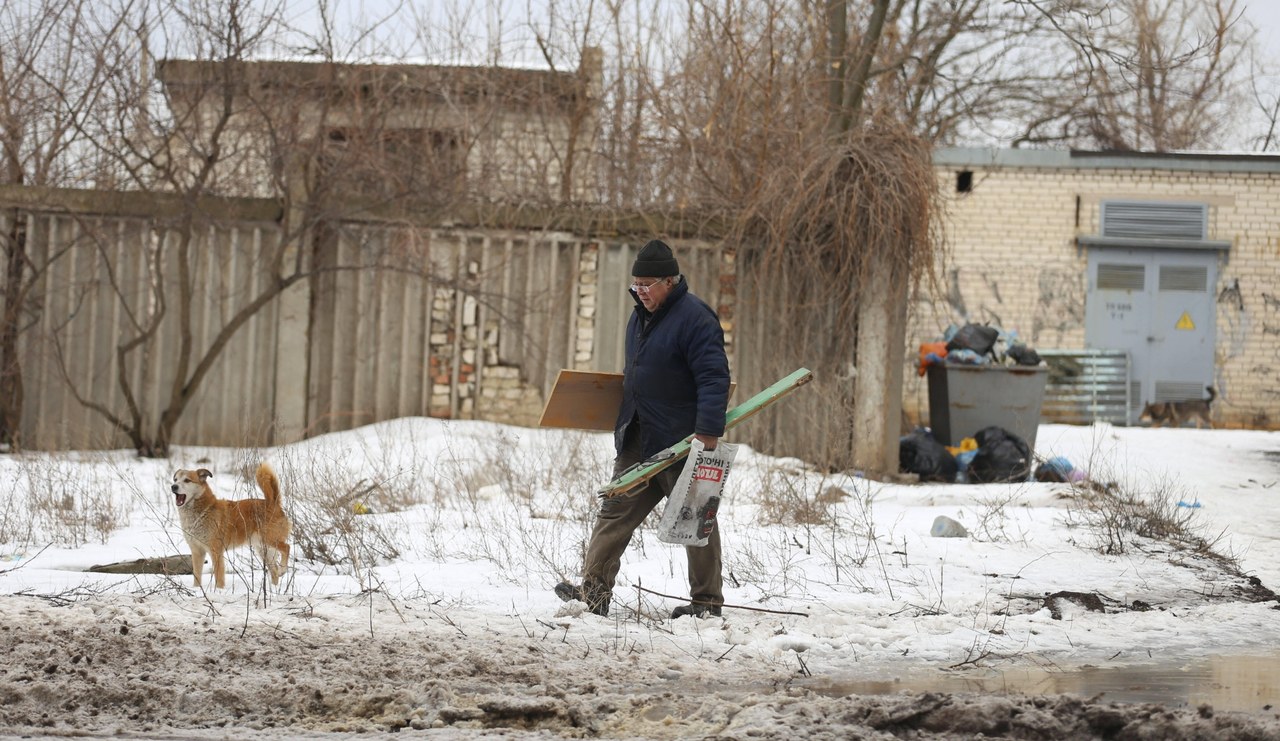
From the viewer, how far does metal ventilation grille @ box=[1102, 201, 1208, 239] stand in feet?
66.7

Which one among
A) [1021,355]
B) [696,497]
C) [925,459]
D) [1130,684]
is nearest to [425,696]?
[696,497]

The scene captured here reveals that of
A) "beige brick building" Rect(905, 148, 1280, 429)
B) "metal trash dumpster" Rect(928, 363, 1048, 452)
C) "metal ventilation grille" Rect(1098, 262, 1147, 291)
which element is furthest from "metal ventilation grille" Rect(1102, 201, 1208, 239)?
"metal trash dumpster" Rect(928, 363, 1048, 452)

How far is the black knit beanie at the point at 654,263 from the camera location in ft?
19.5

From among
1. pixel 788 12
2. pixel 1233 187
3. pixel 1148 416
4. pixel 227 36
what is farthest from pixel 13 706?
pixel 1233 187

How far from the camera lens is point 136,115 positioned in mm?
12016

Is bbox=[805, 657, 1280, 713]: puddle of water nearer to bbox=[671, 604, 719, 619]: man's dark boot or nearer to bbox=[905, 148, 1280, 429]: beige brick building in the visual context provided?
bbox=[671, 604, 719, 619]: man's dark boot

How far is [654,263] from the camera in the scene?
595cm

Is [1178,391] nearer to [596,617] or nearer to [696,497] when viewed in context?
[696,497]

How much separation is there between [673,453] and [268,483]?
2.06 meters

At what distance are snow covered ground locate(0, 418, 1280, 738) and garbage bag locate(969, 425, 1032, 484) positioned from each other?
128 cm

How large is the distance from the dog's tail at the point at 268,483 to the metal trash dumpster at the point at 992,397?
7.49 metres

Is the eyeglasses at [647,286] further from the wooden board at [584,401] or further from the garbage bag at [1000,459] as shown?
the garbage bag at [1000,459]

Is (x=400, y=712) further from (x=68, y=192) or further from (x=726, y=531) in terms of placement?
(x=68, y=192)

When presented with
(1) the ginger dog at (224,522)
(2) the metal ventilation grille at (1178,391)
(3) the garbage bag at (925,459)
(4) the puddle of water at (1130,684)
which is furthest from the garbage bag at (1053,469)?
(2) the metal ventilation grille at (1178,391)
